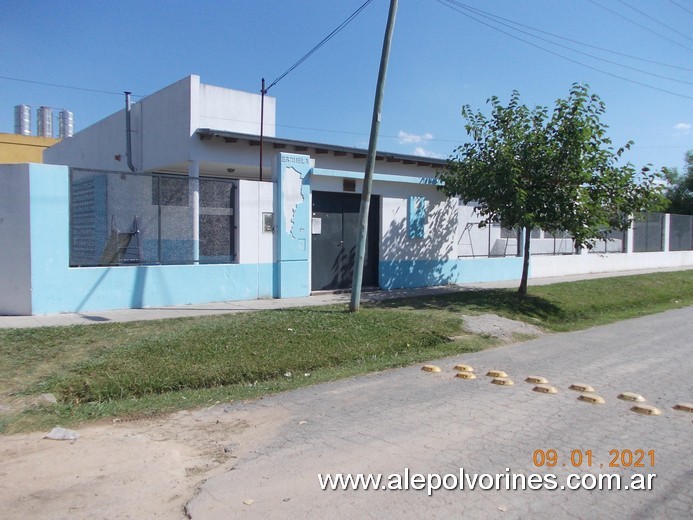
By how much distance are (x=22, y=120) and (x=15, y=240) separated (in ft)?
121

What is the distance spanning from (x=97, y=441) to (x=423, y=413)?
3.09 metres

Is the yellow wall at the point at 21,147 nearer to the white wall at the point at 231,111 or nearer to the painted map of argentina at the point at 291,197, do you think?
the white wall at the point at 231,111

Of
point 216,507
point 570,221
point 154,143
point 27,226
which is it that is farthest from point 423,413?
point 154,143

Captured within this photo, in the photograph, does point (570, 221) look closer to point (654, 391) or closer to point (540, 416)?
point (654, 391)

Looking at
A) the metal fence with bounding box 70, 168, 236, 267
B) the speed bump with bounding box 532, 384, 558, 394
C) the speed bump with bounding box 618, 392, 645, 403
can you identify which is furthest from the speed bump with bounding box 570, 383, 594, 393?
the metal fence with bounding box 70, 168, 236, 267

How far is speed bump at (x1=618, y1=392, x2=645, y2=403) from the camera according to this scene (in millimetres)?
6281

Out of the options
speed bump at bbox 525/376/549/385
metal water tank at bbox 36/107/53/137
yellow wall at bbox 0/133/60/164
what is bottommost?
speed bump at bbox 525/376/549/385

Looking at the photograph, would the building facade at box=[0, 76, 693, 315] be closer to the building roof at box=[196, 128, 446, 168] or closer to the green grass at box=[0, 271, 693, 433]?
the building roof at box=[196, 128, 446, 168]

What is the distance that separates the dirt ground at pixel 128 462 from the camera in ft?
12.8

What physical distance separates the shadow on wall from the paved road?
658 cm

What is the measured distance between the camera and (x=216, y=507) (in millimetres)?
3867

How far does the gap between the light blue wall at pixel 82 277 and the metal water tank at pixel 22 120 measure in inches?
1433

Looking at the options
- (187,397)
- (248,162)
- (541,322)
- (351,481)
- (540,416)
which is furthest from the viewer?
(248,162)

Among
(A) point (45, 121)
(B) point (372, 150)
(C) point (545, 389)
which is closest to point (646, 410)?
(C) point (545, 389)
